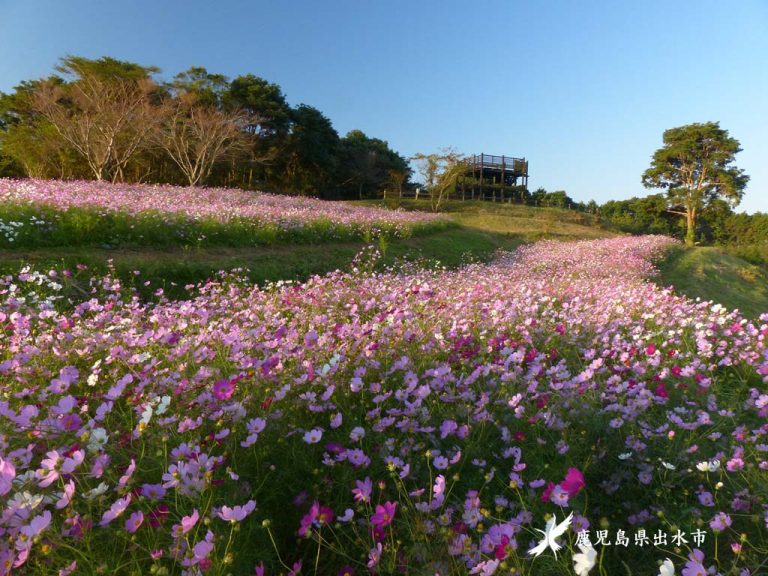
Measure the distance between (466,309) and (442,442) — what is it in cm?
241

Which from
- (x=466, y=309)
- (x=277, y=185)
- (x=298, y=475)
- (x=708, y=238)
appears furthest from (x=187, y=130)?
(x=708, y=238)

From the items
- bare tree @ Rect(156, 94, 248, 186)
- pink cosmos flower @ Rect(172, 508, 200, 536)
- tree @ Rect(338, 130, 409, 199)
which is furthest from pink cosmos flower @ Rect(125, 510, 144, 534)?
tree @ Rect(338, 130, 409, 199)

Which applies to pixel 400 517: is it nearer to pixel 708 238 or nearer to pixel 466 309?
pixel 466 309

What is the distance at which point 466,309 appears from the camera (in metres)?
4.52

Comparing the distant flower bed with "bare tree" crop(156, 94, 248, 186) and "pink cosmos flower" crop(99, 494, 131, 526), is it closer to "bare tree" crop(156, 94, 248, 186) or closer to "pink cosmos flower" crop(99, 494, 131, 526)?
"pink cosmos flower" crop(99, 494, 131, 526)

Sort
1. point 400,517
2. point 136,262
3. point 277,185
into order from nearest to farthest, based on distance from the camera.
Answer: point 400,517
point 136,262
point 277,185

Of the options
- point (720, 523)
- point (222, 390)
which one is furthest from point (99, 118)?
point (720, 523)

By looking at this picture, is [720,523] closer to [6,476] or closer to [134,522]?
[134,522]

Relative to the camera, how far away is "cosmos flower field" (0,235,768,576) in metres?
1.44

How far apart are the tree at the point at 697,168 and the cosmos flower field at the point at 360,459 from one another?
43.6m

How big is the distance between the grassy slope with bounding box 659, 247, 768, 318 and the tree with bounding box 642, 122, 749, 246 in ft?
79.3

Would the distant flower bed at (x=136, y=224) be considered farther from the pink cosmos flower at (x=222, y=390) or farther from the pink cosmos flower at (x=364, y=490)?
the pink cosmos flower at (x=364, y=490)

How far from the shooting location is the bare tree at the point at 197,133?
23.8 meters

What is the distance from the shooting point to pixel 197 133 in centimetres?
2392
